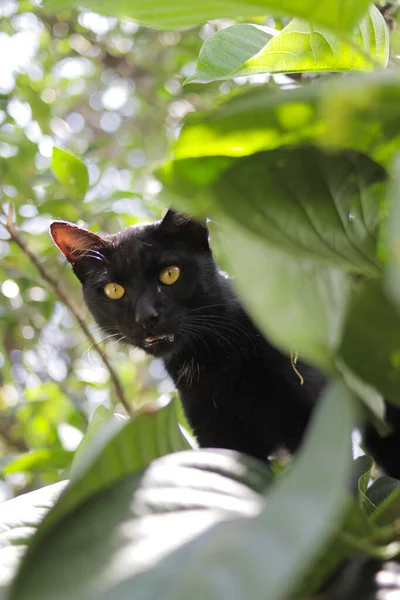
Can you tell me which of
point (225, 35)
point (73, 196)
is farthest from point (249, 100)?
point (73, 196)

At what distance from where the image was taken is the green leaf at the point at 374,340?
41 cm

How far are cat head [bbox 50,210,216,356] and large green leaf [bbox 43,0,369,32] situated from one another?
0.97 metres

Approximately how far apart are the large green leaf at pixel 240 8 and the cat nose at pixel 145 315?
0.96 meters

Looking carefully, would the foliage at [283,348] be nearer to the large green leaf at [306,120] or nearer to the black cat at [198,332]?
the large green leaf at [306,120]

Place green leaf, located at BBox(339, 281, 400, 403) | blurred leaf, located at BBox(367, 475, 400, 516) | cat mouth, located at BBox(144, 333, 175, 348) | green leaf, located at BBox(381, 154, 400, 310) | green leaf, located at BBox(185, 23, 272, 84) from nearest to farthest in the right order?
green leaf, located at BBox(381, 154, 400, 310), green leaf, located at BBox(339, 281, 400, 403), blurred leaf, located at BBox(367, 475, 400, 516), green leaf, located at BBox(185, 23, 272, 84), cat mouth, located at BBox(144, 333, 175, 348)

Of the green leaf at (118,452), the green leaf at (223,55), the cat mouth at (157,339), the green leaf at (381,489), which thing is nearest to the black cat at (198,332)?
the cat mouth at (157,339)

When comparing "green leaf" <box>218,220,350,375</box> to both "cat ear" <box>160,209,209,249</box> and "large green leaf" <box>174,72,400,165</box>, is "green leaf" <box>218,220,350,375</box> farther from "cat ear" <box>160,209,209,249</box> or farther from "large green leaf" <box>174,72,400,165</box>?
"cat ear" <box>160,209,209,249</box>

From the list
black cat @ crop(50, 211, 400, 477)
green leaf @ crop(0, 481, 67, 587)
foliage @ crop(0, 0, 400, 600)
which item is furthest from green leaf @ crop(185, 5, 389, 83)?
black cat @ crop(50, 211, 400, 477)

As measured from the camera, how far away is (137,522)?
1.37 ft

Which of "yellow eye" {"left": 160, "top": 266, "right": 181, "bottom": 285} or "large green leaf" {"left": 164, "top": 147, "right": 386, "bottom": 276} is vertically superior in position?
"large green leaf" {"left": 164, "top": 147, "right": 386, "bottom": 276}

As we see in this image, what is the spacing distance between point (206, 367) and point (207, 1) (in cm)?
108

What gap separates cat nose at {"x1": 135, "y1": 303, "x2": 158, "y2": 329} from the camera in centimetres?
142

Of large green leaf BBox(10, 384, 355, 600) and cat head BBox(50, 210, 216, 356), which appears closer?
large green leaf BBox(10, 384, 355, 600)

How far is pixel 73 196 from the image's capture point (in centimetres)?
Answer: 163
